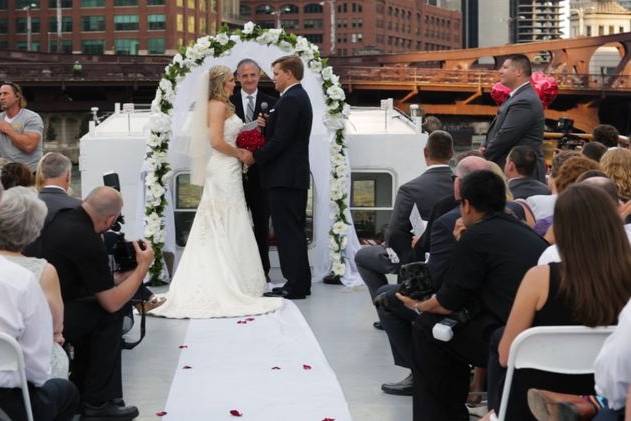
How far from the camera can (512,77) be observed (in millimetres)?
7625

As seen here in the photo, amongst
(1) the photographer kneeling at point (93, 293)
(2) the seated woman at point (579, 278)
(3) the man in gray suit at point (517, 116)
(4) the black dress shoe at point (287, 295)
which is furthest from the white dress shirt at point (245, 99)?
(2) the seated woman at point (579, 278)

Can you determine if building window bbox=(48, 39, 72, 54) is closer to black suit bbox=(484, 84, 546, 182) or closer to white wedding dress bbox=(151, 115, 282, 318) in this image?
white wedding dress bbox=(151, 115, 282, 318)

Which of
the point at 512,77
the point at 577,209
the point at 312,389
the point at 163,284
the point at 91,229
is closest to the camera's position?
the point at 577,209

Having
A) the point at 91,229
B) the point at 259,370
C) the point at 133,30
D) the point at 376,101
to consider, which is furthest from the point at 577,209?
the point at 133,30

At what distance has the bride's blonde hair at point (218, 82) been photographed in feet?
26.0

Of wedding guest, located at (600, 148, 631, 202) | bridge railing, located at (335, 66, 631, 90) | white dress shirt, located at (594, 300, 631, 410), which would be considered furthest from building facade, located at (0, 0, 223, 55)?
white dress shirt, located at (594, 300, 631, 410)

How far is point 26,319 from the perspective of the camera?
146 inches

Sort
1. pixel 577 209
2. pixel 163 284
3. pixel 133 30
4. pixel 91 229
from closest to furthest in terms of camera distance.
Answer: pixel 577 209, pixel 91 229, pixel 163 284, pixel 133 30

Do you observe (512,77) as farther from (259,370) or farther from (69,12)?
(69,12)

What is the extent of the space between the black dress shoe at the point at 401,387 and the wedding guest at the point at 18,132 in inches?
156

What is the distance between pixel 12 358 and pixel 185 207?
19.5ft

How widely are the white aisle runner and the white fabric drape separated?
178 centimetres

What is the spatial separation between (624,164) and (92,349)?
265 centimetres

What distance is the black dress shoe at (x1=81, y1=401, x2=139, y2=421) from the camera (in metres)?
4.97
